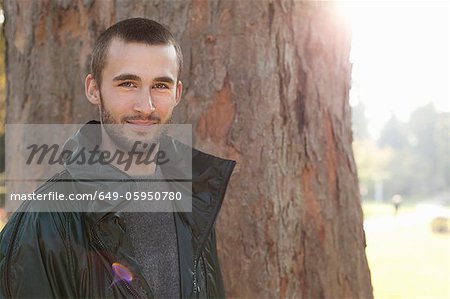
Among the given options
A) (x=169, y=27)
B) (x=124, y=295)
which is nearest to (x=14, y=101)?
(x=169, y=27)

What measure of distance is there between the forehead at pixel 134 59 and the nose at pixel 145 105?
77 millimetres

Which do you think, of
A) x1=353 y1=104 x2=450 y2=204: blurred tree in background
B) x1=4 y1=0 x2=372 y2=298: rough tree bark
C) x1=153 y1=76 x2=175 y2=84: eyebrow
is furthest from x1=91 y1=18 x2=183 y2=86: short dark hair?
x1=353 y1=104 x2=450 y2=204: blurred tree in background

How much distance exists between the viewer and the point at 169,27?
2785 mm

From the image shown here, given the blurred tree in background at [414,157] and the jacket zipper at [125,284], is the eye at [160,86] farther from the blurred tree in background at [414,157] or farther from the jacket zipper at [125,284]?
the blurred tree in background at [414,157]

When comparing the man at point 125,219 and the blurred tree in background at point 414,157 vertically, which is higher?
the blurred tree in background at point 414,157

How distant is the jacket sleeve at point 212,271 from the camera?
2.35m

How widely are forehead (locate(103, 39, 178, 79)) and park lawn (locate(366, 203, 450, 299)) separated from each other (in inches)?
325

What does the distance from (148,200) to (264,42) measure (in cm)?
103

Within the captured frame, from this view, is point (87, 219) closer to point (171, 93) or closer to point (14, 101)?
point (171, 93)

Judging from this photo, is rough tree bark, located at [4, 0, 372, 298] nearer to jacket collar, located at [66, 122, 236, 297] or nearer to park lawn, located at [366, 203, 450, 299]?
jacket collar, located at [66, 122, 236, 297]

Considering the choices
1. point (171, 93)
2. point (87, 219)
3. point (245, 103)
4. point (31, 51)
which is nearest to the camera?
point (87, 219)

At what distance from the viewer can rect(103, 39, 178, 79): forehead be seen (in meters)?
2.12

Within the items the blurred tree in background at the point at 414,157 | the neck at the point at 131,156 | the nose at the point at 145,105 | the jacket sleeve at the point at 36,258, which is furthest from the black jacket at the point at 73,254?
the blurred tree in background at the point at 414,157

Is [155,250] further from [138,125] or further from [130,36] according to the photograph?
[130,36]
